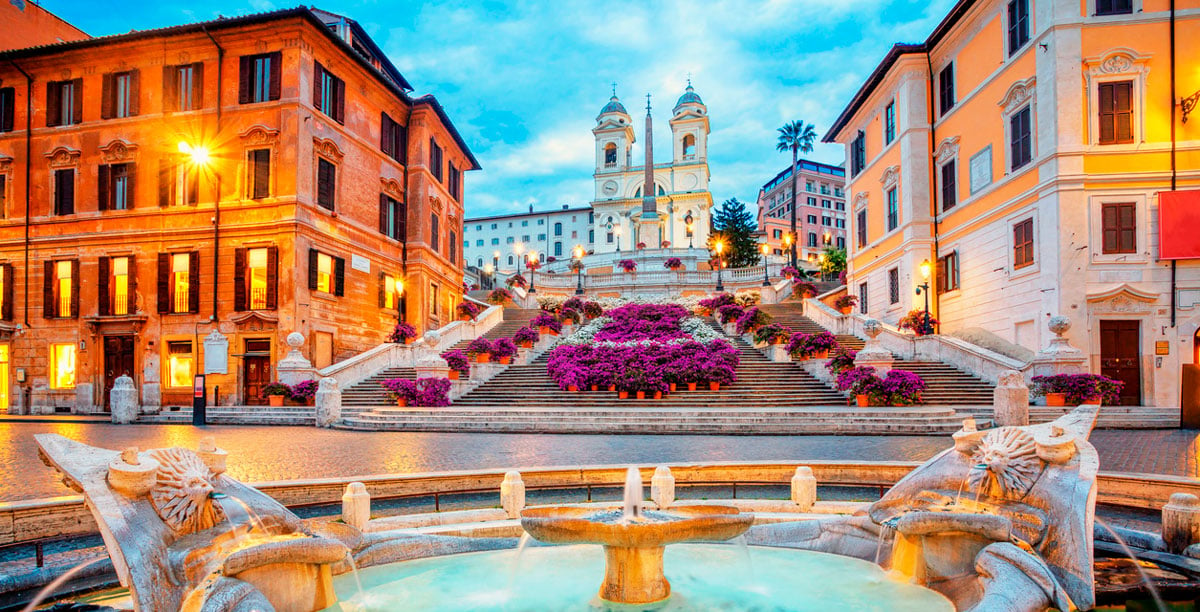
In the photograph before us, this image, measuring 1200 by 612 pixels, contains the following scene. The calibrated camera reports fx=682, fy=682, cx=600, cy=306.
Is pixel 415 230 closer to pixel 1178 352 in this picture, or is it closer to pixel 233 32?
pixel 233 32

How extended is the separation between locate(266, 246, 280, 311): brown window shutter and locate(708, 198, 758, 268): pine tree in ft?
136

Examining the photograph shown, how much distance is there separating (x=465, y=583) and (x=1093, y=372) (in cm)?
2036

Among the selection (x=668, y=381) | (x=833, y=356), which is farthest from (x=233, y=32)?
(x=833, y=356)

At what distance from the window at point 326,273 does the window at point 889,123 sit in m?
24.9

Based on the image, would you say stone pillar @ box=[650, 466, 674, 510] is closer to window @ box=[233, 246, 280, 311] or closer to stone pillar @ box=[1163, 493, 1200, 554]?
stone pillar @ box=[1163, 493, 1200, 554]

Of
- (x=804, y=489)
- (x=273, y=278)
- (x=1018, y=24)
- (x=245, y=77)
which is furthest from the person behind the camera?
(x=245, y=77)

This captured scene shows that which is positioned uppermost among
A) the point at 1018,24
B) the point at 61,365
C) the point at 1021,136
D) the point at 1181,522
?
the point at 1018,24

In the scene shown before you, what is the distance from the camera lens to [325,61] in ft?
91.2

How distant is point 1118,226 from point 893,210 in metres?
11.3

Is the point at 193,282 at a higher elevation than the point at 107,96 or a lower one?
lower

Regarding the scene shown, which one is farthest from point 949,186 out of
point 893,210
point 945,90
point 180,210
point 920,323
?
point 180,210

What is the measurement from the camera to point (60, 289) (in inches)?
1085

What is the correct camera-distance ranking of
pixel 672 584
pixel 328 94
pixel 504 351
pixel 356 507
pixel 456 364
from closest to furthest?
pixel 672 584, pixel 356 507, pixel 456 364, pixel 504 351, pixel 328 94

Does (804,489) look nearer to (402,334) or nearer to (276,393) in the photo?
(276,393)
